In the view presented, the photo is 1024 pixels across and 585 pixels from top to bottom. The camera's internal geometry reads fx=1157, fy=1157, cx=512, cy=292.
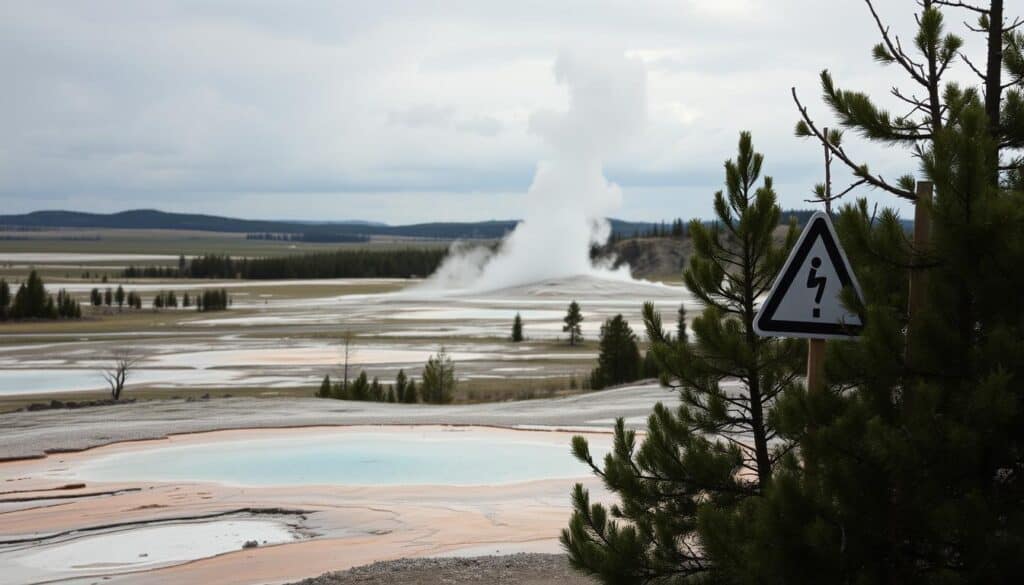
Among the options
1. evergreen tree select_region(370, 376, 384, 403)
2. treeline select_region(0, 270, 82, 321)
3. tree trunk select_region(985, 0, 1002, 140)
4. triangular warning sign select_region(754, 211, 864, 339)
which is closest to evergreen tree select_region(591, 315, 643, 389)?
evergreen tree select_region(370, 376, 384, 403)

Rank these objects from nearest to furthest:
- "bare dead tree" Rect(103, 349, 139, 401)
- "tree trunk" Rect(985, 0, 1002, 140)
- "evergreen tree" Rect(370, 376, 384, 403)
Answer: "tree trunk" Rect(985, 0, 1002, 140), "evergreen tree" Rect(370, 376, 384, 403), "bare dead tree" Rect(103, 349, 139, 401)

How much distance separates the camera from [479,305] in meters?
98.8

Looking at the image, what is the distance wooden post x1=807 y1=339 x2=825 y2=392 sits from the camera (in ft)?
19.1

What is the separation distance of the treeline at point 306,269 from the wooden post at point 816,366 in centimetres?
16111

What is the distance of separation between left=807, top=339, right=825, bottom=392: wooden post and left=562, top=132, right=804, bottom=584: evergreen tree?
4.91ft

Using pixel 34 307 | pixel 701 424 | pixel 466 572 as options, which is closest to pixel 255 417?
pixel 466 572

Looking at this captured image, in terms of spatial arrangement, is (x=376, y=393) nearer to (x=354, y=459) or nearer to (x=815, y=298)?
(x=354, y=459)

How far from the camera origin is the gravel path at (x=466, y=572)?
11.4m

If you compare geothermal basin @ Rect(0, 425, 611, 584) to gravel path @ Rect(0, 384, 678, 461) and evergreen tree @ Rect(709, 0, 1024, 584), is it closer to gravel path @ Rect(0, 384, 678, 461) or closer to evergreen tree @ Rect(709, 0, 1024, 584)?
gravel path @ Rect(0, 384, 678, 461)

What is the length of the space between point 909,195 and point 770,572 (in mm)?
2177

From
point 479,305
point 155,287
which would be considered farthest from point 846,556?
point 155,287

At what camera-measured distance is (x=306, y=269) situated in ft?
549

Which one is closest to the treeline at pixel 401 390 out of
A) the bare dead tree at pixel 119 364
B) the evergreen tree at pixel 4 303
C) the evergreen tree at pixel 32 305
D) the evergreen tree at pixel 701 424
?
the bare dead tree at pixel 119 364

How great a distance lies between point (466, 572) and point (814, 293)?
6.93 meters
